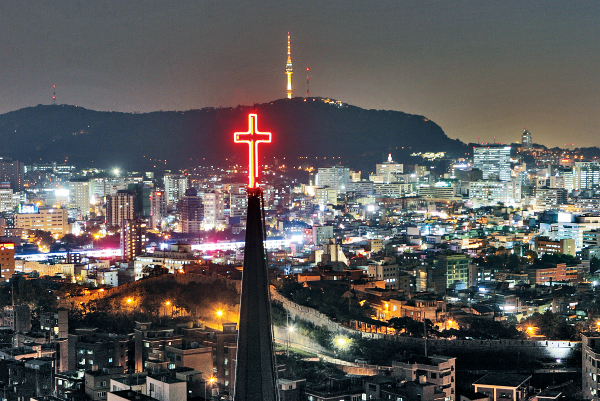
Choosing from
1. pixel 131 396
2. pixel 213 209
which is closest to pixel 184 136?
pixel 213 209

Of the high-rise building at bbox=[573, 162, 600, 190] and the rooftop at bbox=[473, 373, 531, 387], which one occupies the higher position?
the high-rise building at bbox=[573, 162, 600, 190]

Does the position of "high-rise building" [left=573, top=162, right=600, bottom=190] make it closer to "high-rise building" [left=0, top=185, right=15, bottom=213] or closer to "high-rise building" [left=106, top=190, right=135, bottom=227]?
"high-rise building" [left=106, top=190, right=135, bottom=227]

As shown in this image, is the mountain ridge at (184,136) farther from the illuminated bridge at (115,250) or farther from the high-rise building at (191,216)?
the illuminated bridge at (115,250)

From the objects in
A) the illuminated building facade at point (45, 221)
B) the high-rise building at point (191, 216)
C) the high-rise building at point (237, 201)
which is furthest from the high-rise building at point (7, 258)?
the high-rise building at point (237, 201)

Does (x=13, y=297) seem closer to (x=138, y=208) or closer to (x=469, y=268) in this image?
(x=469, y=268)

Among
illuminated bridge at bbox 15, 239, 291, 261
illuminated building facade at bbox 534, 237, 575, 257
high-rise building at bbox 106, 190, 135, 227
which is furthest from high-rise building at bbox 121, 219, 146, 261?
illuminated building facade at bbox 534, 237, 575, 257
